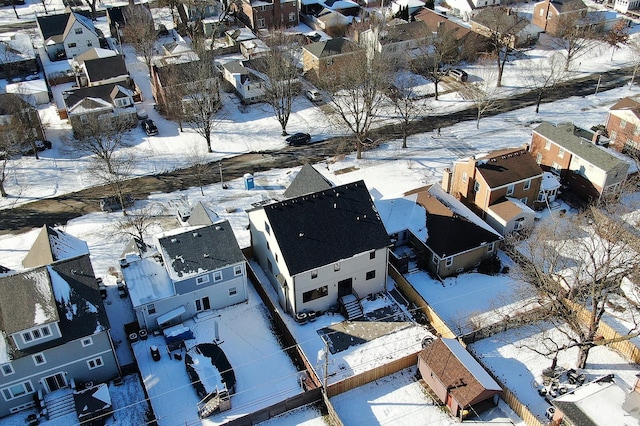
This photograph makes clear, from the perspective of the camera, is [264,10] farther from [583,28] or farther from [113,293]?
[113,293]

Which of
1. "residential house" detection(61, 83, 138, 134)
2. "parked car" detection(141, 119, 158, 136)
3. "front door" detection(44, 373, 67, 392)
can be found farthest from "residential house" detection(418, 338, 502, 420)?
"residential house" detection(61, 83, 138, 134)

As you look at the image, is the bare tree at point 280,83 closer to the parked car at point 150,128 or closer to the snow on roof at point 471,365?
the parked car at point 150,128

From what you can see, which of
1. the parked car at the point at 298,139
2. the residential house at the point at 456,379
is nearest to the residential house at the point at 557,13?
the parked car at the point at 298,139

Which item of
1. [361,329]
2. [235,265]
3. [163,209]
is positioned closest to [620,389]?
[361,329]

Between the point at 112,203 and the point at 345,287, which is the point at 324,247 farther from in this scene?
the point at 112,203

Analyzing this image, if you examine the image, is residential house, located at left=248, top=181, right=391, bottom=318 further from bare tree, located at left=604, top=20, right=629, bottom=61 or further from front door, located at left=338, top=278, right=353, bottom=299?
bare tree, located at left=604, top=20, right=629, bottom=61

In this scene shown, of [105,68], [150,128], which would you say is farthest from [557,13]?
[105,68]
